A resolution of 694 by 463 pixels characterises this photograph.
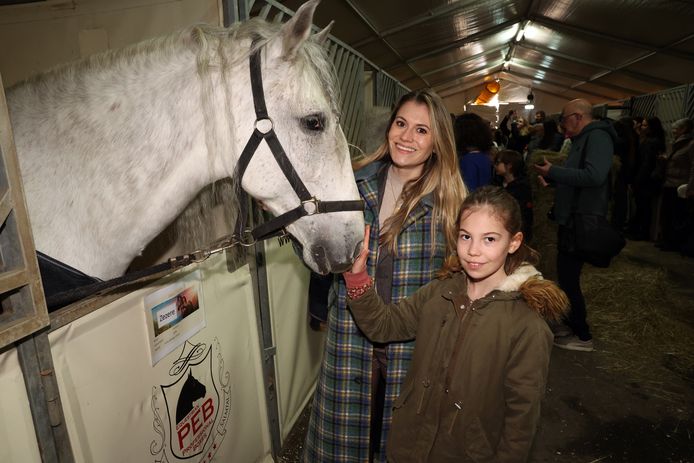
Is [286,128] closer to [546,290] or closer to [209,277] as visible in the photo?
[209,277]

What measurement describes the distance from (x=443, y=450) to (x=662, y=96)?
421 inches

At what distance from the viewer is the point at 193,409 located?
159cm

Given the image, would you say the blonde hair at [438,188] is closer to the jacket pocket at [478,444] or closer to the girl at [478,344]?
the girl at [478,344]

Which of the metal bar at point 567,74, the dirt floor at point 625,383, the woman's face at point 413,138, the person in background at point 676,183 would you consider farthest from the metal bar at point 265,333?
the metal bar at point 567,74

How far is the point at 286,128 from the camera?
4.50 feet

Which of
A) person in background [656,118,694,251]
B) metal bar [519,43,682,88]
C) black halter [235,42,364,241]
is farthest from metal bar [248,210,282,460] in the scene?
metal bar [519,43,682,88]

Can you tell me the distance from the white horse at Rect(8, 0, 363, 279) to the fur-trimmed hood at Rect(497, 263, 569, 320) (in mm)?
545

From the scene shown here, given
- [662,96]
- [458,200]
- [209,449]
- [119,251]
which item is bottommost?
[209,449]

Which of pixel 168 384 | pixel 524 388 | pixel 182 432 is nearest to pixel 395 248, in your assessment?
pixel 524 388

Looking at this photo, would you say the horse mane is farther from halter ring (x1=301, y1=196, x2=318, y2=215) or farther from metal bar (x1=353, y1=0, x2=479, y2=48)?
metal bar (x1=353, y1=0, x2=479, y2=48)

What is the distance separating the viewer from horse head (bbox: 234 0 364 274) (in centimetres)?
135

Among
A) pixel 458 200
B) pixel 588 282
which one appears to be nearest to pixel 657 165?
pixel 588 282

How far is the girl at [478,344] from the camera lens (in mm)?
1191

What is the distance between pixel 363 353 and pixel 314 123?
0.94 m
